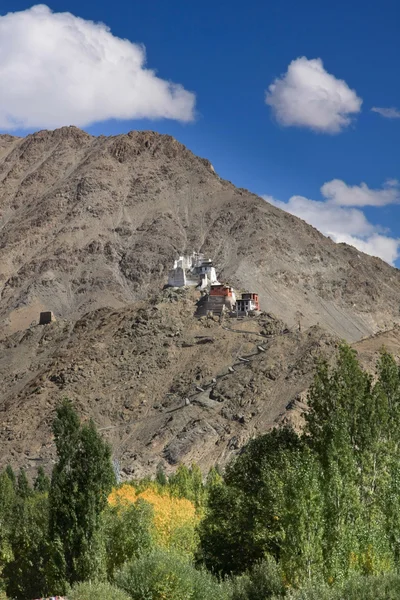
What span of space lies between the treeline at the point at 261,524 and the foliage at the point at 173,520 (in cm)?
15

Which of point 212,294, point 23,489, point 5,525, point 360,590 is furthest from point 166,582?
point 212,294

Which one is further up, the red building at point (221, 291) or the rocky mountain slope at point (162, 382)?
the red building at point (221, 291)

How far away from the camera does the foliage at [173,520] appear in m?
55.7

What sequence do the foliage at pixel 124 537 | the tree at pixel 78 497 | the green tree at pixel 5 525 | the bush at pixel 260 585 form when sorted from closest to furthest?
1. the bush at pixel 260 585
2. the tree at pixel 78 497
3. the foliage at pixel 124 537
4. the green tree at pixel 5 525

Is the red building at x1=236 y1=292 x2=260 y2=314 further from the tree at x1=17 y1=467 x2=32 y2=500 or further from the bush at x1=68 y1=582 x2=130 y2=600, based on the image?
the bush at x1=68 y1=582 x2=130 y2=600

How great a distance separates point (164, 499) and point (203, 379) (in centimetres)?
5695

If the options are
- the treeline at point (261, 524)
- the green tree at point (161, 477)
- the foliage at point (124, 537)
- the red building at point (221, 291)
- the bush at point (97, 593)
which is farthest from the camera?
the red building at point (221, 291)

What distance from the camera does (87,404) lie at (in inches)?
4968

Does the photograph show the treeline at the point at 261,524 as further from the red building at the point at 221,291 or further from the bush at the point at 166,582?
the red building at the point at 221,291

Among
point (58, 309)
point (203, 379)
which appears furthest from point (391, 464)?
point (58, 309)

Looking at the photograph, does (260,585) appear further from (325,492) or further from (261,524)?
(261,524)

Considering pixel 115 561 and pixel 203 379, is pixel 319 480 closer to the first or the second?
pixel 115 561

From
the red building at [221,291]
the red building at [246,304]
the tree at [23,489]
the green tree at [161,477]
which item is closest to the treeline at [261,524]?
the tree at [23,489]

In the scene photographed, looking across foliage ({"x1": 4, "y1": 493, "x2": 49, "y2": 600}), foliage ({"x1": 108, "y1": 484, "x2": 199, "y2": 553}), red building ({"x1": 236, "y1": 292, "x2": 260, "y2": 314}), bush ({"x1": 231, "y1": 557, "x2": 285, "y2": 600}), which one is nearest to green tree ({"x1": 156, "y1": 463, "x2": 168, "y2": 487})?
foliage ({"x1": 108, "y1": 484, "x2": 199, "y2": 553})
